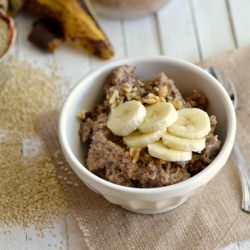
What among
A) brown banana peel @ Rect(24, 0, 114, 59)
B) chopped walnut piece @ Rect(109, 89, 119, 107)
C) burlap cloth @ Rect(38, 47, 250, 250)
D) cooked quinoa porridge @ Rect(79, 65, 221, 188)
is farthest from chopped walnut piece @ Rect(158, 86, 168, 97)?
brown banana peel @ Rect(24, 0, 114, 59)

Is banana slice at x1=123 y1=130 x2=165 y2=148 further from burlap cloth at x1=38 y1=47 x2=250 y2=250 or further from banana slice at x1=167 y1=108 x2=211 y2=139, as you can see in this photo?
burlap cloth at x1=38 y1=47 x2=250 y2=250

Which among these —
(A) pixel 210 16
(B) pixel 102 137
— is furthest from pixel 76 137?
(A) pixel 210 16

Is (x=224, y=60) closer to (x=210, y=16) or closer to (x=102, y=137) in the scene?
(x=210, y=16)

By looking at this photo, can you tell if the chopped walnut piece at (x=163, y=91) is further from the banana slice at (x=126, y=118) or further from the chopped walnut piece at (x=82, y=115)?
the chopped walnut piece at (x=82, y=115)

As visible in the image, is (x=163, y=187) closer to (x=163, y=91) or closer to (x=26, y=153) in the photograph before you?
(x=163, y=91)

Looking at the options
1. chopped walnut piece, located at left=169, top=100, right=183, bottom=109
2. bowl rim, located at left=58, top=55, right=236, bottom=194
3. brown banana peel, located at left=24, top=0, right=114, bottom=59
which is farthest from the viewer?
brown banana peel, located at left=24, top=0, right=114, bottom=59

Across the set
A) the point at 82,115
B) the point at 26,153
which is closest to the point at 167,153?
the point at 82,115
